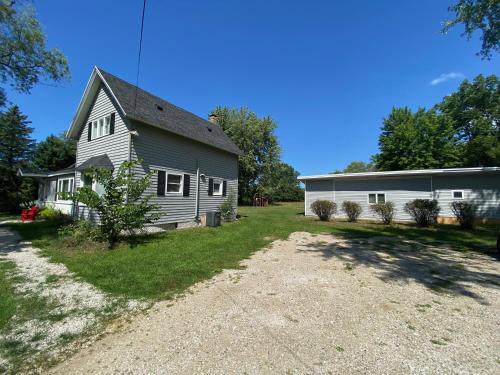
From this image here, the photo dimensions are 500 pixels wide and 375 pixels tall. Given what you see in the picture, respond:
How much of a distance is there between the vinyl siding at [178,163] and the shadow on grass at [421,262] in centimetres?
682

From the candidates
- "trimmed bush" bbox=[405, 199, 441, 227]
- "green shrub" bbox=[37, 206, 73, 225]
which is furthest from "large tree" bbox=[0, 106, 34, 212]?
"trimmed bush" bbox=[405, 199, 441, 227]

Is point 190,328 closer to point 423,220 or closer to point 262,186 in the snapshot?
point 423,220

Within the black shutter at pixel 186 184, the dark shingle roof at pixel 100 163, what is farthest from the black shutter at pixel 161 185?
the dark shingle roof at pixel 100 163

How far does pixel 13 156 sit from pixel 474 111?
58953 millimetres

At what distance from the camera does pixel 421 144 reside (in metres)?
27.9

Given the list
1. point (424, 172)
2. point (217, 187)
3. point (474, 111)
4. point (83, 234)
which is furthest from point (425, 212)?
point (474, 111)

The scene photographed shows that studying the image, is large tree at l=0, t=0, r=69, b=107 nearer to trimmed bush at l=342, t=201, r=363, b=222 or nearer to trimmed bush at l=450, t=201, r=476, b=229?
trimmed bush at l=342, t=201, r=363, b=222

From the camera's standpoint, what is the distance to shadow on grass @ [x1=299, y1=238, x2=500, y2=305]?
495cm

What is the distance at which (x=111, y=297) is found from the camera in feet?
13.9

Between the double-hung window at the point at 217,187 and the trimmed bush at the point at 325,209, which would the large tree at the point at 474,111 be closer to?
the trimmed bush at the point at 325,209

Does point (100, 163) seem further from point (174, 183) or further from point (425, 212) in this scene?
point (425, 212)

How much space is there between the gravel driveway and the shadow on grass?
0.05m

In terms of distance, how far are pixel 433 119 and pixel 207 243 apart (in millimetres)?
33624

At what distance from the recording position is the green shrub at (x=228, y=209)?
49.2ft
